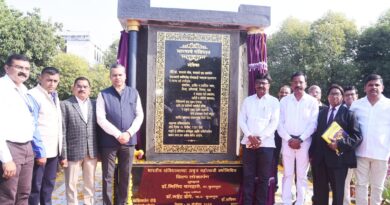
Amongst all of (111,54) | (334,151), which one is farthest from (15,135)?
(111,54)

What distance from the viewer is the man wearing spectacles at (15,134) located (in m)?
3.29

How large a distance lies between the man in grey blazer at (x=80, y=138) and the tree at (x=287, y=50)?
18.9 m

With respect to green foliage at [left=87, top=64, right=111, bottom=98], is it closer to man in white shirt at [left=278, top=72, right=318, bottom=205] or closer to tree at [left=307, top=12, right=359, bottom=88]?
tree at [left=307, top=12, right=359, bottom=88]

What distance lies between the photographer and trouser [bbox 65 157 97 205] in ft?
14.7

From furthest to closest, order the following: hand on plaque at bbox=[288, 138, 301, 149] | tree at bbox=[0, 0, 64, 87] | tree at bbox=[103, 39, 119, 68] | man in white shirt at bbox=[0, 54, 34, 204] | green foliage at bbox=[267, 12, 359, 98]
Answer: tree at bbox=[103, 39, 119, 68] → green foliage at bbox=[267, 12, 359, 98] → tree at bbox=[0, 0, 64, 87] → hand on plaque at bbox=[288, 138, 301, 149] → man in white shirt at bbox=[0, 54, 34, 204]

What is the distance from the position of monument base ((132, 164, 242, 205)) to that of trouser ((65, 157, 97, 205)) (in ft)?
1.95

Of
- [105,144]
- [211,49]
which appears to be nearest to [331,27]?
[211,49]

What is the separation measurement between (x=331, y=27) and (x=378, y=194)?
64.4 ft

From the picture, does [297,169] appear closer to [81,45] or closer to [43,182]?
[43,182]

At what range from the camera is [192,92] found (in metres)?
5.22

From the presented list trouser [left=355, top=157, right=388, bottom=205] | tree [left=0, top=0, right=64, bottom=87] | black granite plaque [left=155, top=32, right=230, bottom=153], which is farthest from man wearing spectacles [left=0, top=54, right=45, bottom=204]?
tree [left=0, top=0, right=64, bottom=87]

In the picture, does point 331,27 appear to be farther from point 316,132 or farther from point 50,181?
point 50,181

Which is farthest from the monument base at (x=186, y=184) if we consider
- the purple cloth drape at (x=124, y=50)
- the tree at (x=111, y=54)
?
the tree at (x=111, y=54)

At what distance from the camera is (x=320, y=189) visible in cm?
475
